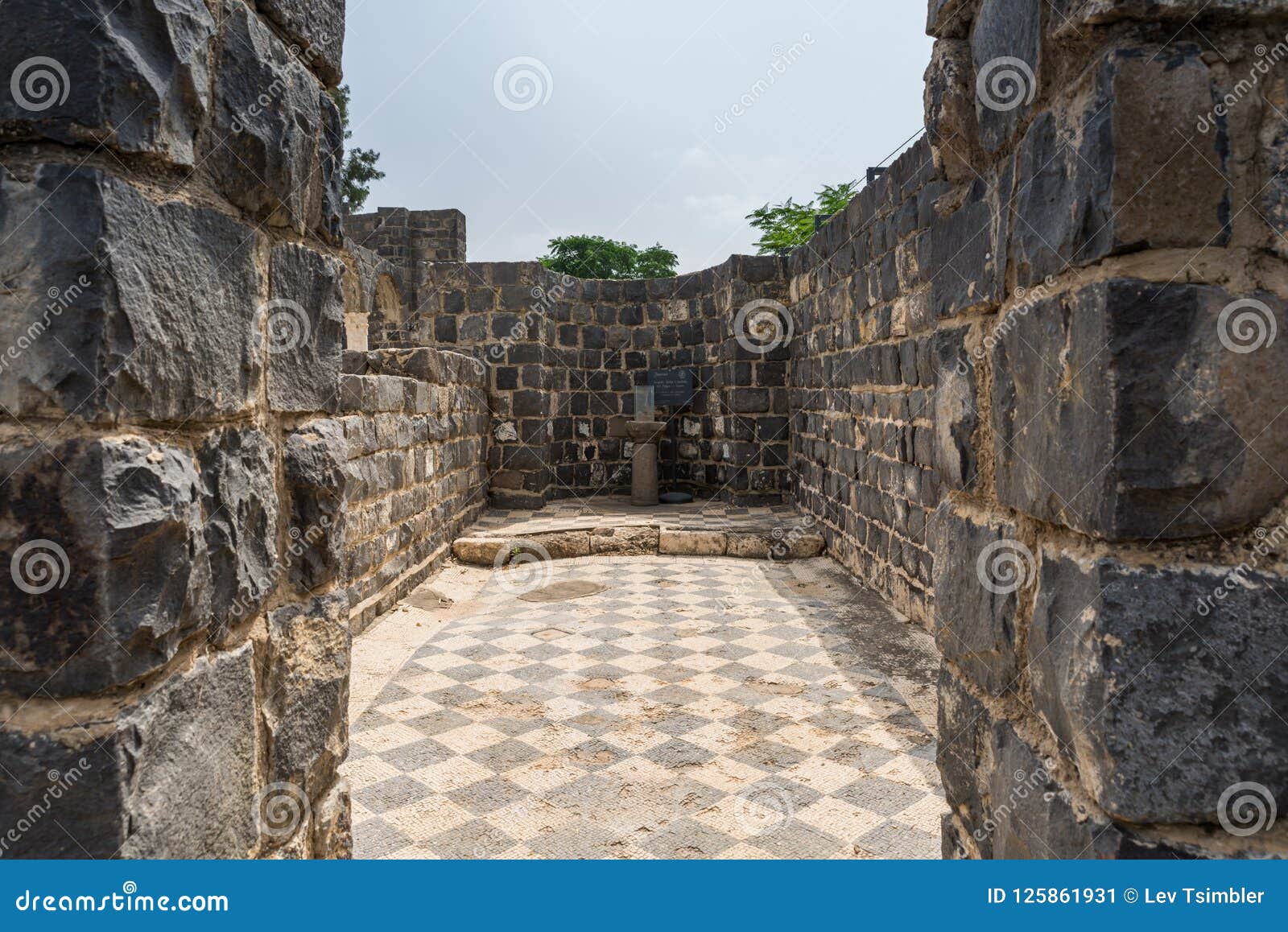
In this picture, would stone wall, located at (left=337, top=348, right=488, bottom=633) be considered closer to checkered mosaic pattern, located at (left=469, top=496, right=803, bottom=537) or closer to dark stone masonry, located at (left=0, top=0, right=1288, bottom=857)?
checkered mosaic pattern, located at (left=469, top=496, right=803, bottom=537)

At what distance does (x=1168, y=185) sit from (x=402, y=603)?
5710 mm

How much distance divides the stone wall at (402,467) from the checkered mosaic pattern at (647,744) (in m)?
0.67

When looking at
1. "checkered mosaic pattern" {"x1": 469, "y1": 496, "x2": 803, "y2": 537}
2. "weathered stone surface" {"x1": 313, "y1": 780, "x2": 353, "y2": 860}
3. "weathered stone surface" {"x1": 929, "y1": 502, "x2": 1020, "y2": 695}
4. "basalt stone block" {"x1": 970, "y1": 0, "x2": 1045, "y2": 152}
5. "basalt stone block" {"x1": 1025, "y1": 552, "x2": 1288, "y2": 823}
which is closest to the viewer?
"basalt stone block" {"x1": 1025, "y1": 552, "x2": 1288, "y2": 823}

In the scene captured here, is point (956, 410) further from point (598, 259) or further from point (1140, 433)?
point (598, 259)

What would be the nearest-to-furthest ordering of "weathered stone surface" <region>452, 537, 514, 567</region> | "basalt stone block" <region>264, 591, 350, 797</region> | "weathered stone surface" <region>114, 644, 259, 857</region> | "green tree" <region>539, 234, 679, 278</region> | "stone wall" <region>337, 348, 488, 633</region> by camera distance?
"weathered stone surface" <region>114, 644, 259, 857</region>
"basalt stone block" <region>264, 591, 350, 797</region>
"stone wall" <region>337, 348, 488, 633</region>
"weathered stone surface" <region>452, 537, 514, 567</region>
"green tree" <region>539, 234, 679, 278</region>

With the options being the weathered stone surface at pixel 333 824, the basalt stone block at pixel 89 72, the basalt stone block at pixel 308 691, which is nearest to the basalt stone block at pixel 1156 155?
the basalt stone block at pixel 89 72

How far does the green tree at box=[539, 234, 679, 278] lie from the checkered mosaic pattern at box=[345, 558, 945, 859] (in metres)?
29.1

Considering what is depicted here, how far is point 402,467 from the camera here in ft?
20.2

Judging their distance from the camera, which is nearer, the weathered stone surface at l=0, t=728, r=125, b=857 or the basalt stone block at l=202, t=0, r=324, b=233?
the weathered stone surface at l=0, t=728, r=125, b=857

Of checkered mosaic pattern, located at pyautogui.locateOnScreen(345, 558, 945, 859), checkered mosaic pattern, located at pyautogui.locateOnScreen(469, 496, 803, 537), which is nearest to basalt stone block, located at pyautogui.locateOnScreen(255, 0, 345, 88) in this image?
checkered mosaic pattern, located at pyautogui.locateOnScreen(345, 558, 945, 859)

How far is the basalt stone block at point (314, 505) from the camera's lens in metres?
1.76

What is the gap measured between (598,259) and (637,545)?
2722 cm

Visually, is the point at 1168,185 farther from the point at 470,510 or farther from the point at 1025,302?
the point at 470,510

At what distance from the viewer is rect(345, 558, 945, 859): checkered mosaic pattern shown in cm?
278
